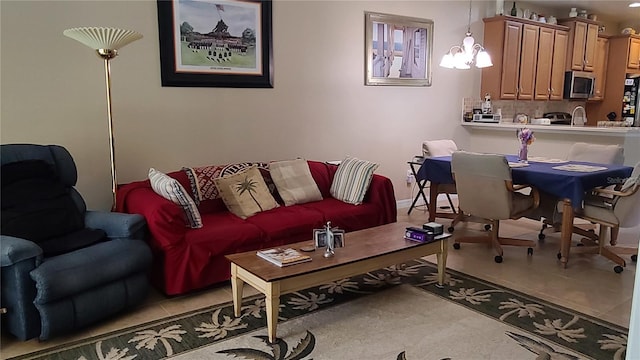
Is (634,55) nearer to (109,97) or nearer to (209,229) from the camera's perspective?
(209,229)

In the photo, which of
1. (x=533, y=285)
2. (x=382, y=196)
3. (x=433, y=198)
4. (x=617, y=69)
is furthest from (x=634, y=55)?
(x=533, y=285)

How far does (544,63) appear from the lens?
6.65 m

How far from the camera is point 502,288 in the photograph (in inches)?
127

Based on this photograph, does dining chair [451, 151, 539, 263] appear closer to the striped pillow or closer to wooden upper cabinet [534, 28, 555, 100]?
the striped pillow

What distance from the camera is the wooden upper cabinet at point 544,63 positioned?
6551mm

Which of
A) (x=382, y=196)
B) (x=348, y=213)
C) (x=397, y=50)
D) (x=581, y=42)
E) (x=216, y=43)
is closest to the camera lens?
(x=348, y=213)

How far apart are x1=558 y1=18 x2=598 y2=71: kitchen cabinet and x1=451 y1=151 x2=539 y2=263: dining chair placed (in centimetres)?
419

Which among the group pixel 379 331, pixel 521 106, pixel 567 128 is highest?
pixel 521 106

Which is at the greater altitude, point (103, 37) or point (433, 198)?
point (103, 37)

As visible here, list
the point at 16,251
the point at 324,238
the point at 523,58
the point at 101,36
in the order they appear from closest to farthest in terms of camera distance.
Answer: the point at 16,251, the point at 324,238, the point at 101,36, the point at 523,58

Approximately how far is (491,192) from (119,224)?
2.79 m

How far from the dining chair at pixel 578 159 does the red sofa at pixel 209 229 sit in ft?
5.02

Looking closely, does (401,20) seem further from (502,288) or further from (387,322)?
(387,322)

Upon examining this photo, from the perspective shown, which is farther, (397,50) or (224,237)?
(397,50)
